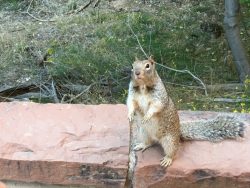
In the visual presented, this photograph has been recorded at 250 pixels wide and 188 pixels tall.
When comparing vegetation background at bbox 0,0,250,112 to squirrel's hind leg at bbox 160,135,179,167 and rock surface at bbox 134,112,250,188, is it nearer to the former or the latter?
rock surface at bbox 134,112,250,188

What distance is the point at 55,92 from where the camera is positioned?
5773 millimetres

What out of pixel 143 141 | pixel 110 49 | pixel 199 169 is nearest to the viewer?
pixel 199 169

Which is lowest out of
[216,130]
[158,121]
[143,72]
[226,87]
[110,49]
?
[226,87]

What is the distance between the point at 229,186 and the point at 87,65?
3394mm

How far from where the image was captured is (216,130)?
3.46m

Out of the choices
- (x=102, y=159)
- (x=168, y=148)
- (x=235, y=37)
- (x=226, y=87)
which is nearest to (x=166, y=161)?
(x=168, y=148)

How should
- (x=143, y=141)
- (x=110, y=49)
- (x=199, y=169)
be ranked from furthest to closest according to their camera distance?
(x=110, y=49) → (x=143, y=141) → (x=199, y=169)

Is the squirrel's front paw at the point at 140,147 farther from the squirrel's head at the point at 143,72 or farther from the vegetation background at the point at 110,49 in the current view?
the vegetation background at the point at 110,49

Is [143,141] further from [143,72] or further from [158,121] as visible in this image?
[143,72]

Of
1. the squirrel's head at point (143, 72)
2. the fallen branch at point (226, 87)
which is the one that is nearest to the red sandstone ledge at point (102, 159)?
the squirrel's head at point (143, 72)

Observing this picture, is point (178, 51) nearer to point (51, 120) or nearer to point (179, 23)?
point (179, 23)

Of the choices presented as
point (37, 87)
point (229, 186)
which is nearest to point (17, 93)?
point (37, 87)

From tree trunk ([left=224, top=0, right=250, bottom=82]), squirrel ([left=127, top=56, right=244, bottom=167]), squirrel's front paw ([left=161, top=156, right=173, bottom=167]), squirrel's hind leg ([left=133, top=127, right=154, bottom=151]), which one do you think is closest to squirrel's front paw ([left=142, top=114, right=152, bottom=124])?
squirrel ([left=127, top=56, right=244, bottom=167])

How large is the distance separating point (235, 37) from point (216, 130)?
9.36 ft
